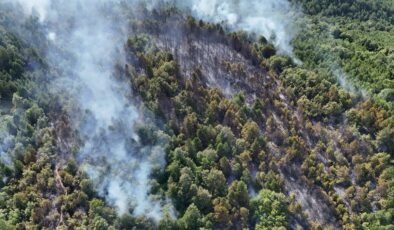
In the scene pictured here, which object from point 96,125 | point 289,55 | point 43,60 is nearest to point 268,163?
point 96,125

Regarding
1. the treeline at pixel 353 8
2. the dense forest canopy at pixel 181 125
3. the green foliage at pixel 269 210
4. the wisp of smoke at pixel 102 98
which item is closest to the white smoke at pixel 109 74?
the wisp of smoke at pixel 102 98

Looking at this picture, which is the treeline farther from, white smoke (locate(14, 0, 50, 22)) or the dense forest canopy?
white smoke (locate(14, 0, 50, 22))

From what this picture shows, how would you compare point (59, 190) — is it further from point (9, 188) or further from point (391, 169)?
point (391, 169)

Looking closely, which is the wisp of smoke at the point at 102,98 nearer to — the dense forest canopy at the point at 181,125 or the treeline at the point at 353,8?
the dense forest canopy at the point at 181,125

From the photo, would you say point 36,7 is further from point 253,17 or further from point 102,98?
point 253,17

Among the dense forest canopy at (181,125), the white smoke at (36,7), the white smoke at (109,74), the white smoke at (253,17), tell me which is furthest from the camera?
the white smoke at (253,17)

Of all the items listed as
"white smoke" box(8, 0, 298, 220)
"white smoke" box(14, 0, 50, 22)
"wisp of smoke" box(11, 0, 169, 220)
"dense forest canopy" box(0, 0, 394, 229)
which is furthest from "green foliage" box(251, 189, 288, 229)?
"white smoke" box(14, 0, 50, 22)

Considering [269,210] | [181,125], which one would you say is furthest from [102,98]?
[269,210]
